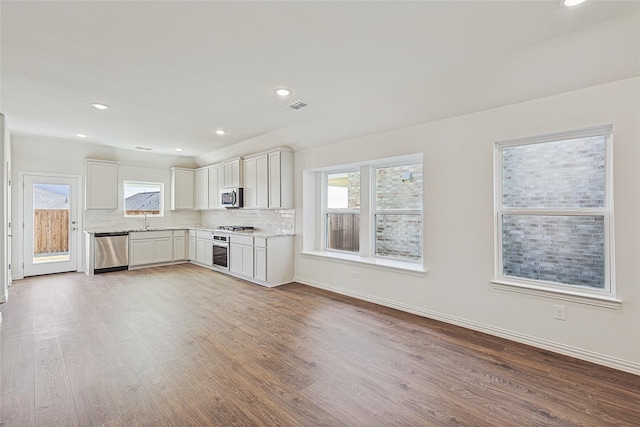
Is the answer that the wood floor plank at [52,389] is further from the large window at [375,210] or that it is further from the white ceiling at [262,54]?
the large window at [375,210]

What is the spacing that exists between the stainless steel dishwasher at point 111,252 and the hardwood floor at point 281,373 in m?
2.30

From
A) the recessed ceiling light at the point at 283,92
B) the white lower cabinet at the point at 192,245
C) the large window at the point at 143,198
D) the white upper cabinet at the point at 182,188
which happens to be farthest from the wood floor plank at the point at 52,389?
the white upper cabinet at the point at 182,188

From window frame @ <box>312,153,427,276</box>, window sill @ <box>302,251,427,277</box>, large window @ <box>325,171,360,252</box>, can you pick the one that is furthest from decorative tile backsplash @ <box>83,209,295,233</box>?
window sill @ <box>302,251,427,277</box>

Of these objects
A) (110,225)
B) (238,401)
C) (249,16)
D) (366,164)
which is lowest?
(238,401)

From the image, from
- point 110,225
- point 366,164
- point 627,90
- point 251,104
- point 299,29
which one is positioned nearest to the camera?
point 299,29

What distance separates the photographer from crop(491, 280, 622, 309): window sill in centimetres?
256

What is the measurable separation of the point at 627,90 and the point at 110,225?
8703 millimetres

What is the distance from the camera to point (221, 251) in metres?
6.41

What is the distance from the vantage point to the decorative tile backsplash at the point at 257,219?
19.1ft

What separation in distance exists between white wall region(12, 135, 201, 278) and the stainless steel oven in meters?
2.06

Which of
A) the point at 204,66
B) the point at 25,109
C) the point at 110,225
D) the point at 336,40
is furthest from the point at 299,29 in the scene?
the point at 110,225

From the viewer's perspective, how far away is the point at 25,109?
406 cm

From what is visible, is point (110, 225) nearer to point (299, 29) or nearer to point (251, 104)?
point (251, 104)

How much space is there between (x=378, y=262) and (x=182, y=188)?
5.82 metres
